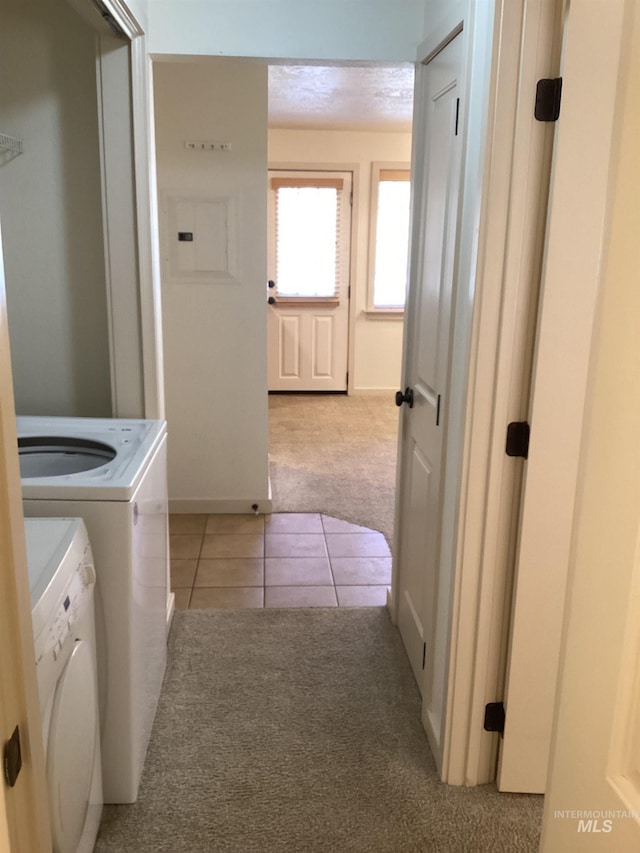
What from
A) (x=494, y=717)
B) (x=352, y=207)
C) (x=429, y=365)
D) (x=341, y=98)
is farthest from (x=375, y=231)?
(x=494, y=717)

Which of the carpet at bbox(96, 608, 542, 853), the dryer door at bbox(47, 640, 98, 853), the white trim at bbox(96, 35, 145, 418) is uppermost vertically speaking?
the white trim at bbox(96, 35, 145, 418)

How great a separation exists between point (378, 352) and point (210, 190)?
11.8 ft

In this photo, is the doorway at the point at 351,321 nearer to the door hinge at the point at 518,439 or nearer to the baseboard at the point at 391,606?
the baseboard at the point at 391,606

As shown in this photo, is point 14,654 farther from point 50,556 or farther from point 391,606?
point 391,606

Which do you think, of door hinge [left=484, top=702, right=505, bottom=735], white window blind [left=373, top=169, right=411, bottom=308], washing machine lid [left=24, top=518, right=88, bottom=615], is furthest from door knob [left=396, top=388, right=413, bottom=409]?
white window blind [left=373, top=169, right=411, bottom=308]

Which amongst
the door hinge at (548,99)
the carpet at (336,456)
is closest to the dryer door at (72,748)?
the door hinge at (548,99)

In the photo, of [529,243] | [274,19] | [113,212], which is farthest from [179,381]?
[529,243]

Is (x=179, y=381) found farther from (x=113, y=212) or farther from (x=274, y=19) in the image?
(x=274, y=19)

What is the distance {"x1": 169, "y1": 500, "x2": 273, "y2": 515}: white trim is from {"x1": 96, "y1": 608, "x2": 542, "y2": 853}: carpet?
124 cm

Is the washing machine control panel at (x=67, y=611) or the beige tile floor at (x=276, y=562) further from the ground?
the washing machine control panel at (x=67, y=611)

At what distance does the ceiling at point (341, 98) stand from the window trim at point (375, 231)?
0.31 m

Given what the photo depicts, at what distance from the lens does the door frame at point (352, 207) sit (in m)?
6.52

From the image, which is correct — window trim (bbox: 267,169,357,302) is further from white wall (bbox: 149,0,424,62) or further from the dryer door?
the dryer door

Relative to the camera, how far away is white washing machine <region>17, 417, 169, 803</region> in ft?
5.84
